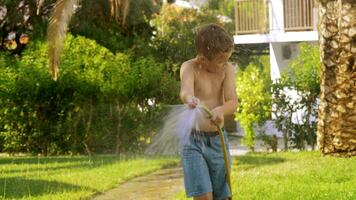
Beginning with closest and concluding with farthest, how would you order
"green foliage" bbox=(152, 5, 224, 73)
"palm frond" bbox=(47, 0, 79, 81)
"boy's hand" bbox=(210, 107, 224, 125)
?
1. "boy's hand" bbox=(210, 107, 224, 125)
2. "palm frond" bbox=(47, 0, 79, 81)
3. "green foliage" bbox=(152, 5, 224, 73)

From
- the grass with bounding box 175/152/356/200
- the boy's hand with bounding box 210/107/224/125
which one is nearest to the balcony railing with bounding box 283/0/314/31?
the grass with bounding box 175/152/356/200

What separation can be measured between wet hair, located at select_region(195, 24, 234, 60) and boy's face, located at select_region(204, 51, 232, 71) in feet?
0.09

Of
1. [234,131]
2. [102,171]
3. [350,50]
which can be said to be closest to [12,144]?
[102,171]

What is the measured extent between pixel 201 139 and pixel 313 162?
5364 millimetres

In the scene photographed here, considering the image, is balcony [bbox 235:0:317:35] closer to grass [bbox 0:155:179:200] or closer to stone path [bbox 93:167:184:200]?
grass [bbox 0:155:179:200]

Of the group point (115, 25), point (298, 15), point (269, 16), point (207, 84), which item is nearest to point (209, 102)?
point (207, 84)

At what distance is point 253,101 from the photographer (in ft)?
41.0

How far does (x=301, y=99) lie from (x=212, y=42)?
8107 millimetres

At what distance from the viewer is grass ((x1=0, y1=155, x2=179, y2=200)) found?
771cm

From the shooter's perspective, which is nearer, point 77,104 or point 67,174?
point 67,174

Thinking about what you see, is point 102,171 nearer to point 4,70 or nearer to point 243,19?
point 4,70

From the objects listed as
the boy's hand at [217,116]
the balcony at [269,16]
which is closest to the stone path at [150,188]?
the boy's hand at [217,116]

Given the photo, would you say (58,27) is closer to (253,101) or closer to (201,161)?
(201,161)

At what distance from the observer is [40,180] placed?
867cm
